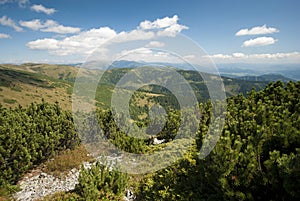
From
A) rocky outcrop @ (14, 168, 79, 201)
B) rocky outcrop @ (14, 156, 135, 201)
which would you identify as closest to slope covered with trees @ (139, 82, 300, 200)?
rocky outcrop @ (14, 156, 135, 201)

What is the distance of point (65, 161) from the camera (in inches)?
692

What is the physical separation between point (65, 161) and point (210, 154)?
13014mm

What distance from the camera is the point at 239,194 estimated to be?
702 cm

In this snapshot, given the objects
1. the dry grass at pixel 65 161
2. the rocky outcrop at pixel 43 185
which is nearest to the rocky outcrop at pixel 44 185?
the rocky outcrop at pixel 43 185

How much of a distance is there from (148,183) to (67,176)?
693cm

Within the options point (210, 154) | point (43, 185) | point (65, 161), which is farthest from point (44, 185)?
point (210, 154)

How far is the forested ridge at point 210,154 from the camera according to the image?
22.5 feet

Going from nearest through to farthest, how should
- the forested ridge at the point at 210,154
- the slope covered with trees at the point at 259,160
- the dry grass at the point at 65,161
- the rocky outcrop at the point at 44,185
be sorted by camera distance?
the slope covered with trees at the point at 259,160, the forested ridge at the point at 210,154, the rocky outcrop at the point at 44,185, the dry grass at the point at 65,161

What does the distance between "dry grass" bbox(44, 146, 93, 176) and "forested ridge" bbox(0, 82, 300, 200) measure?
0.72 m

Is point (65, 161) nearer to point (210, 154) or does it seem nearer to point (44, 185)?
point (44, 185)

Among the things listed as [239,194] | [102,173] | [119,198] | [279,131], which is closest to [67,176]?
[102,173]

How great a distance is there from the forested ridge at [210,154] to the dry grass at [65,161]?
719mm

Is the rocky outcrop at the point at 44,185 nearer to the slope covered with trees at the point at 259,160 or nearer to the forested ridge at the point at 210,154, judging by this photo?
the forested ridge at the point at 210,154

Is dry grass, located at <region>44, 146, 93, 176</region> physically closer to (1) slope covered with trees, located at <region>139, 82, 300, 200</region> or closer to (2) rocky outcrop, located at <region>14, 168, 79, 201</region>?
(2) rocky outcrop, located at <region>14, 168, 79, 201</region>
